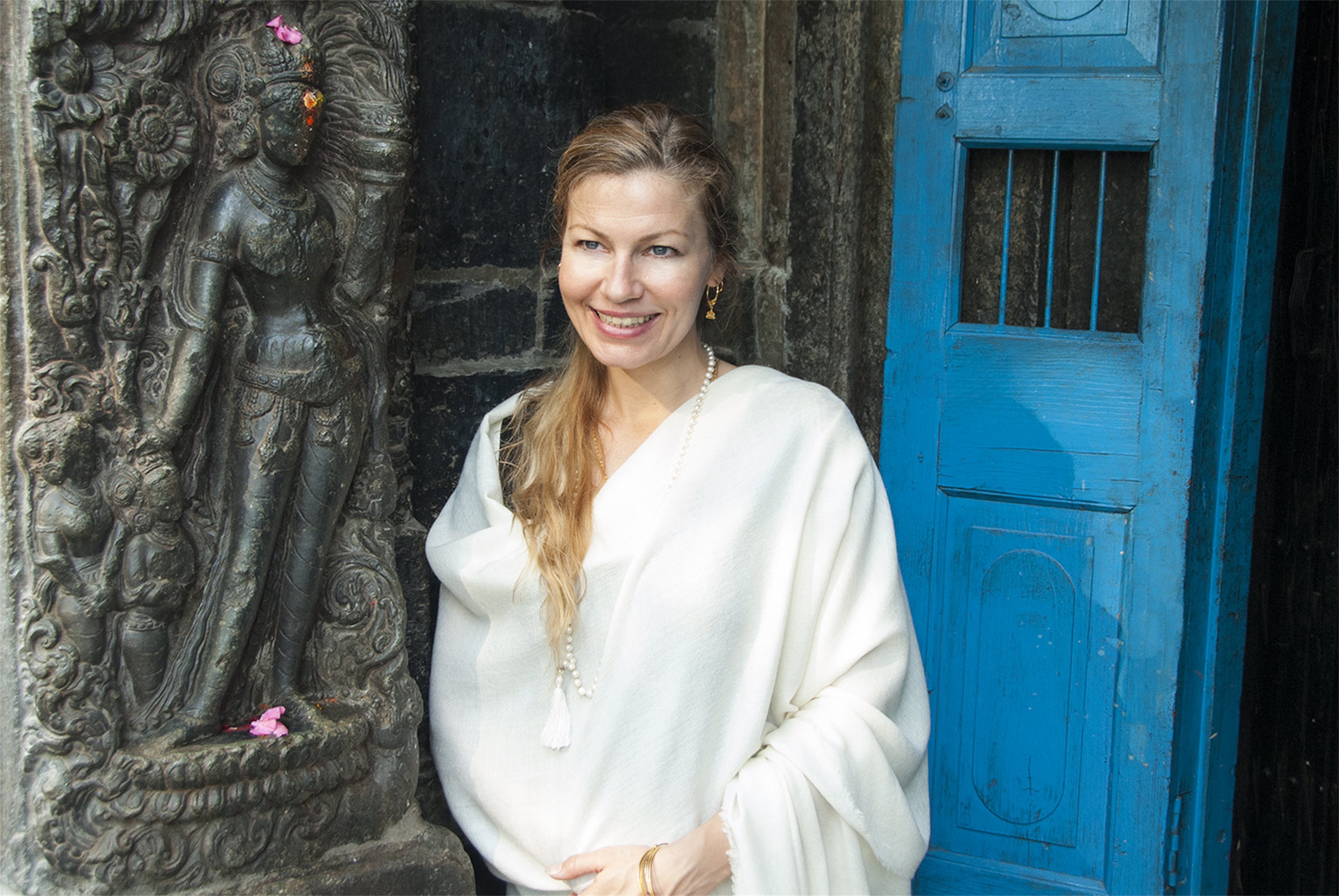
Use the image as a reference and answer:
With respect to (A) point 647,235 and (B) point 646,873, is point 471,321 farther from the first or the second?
(B) point 646,873

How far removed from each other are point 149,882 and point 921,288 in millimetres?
1845

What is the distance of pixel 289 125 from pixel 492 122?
612 mm

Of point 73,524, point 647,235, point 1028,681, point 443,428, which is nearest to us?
point 73,524

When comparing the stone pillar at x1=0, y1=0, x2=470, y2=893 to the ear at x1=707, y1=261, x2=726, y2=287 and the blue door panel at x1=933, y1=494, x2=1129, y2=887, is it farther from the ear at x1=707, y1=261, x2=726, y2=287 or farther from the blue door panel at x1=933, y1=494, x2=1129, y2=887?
the blue door panel at x1=933, y1=494, x2=1129, y2=887

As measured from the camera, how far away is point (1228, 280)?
235 centimetres

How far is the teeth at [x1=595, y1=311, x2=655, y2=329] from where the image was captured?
1.84 m

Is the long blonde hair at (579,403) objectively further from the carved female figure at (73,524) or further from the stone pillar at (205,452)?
the carved female figure at (73,524)

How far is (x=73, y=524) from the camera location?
1.60m

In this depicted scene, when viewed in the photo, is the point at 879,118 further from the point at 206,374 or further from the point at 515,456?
the point at 206,374

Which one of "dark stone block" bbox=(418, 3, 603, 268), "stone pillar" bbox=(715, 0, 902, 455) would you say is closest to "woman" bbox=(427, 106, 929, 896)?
"dark stone block" bbox=(418, 3, 603, 268)

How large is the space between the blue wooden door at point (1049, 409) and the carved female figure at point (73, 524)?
1633 mm

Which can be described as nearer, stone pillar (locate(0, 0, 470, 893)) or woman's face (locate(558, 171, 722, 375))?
stone pillar (locate(0, 0, 470, 893))

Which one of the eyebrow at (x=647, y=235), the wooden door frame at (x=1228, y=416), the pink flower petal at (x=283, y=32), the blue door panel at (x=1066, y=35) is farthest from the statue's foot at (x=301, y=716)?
the blue door panel at (x=1066, y=35)

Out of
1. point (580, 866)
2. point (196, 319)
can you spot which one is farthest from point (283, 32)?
point (580, 866)
